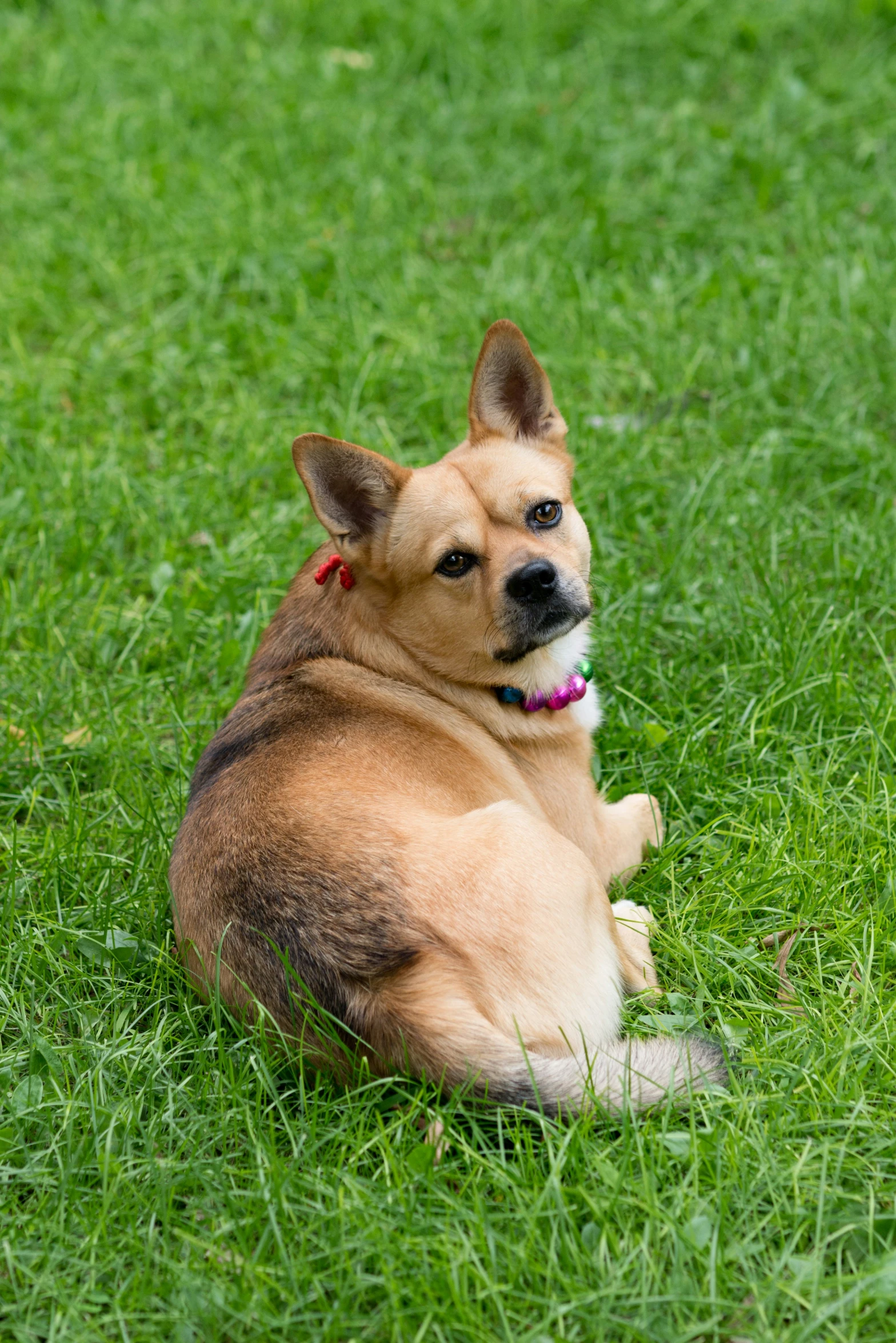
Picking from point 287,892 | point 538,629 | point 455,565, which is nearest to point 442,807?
point 287,892

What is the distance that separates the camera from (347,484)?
135 inches

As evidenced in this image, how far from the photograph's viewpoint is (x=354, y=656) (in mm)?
3521

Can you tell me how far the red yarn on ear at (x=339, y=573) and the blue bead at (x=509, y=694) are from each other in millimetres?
549

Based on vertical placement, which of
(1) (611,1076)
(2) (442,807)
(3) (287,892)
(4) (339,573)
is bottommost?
(1) (611,1076)

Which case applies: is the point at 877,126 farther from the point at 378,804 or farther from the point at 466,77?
the point at 378,804

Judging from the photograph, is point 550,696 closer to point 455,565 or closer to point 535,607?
point 535,607

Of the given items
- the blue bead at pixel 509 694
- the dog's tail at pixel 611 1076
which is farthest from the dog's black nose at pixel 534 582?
the dog's tail at pixel 611 1076

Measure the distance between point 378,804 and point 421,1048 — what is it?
0.62m

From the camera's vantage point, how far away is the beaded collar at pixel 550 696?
3568 millimetres

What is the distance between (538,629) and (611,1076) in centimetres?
128

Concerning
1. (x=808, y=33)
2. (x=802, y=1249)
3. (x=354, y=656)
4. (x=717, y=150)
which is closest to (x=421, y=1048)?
(x=802, y=1249)

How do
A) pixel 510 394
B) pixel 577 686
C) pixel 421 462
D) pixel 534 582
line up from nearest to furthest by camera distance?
pixel 534 582
pixel 577 686
pixel 510 394
pixel 421 462

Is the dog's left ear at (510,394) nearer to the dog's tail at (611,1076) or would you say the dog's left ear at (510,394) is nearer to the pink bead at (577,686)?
the pink bead at (577,686)

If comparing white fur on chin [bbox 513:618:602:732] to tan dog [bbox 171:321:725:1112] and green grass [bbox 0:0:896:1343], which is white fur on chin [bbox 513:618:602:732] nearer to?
tan dog [bbox 171:321:725:1112]
